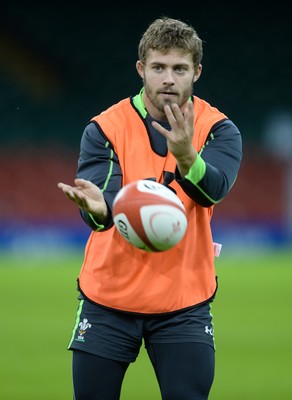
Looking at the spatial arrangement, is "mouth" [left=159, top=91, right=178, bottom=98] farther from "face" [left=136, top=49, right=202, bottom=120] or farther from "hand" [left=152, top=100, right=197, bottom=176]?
"hand" [left=152, top=100, right=197, bottom=176]

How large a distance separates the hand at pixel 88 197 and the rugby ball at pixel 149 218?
0.11m

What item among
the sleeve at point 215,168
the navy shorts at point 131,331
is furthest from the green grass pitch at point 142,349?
the sleeve at point 215,168

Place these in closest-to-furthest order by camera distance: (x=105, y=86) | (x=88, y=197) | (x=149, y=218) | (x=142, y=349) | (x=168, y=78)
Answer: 1. (x=149, y=218)
2. (x=88, y=197)
3. (x=168, y=78)
4. (x=142, y=349)
5. (x=105, y=86)

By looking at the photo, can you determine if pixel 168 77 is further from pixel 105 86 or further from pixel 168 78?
pixel 105 86

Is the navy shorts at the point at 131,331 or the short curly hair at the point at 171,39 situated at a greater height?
the short curly hair at the point at 171,39

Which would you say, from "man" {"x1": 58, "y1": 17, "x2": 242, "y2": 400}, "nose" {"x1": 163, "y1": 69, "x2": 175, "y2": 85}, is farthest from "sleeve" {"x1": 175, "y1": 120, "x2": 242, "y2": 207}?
"nose" {"x1": 163, "y1": 69, "x2": 175, "y2": 85}

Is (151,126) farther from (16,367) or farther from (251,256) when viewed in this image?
(251,256)

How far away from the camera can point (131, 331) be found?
4516 millimetres

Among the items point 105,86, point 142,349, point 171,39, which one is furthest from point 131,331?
point 105,86

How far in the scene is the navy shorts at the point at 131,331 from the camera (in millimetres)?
4488

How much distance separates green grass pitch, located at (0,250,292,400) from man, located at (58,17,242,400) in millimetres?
2941

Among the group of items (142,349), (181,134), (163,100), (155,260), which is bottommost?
(142,349)

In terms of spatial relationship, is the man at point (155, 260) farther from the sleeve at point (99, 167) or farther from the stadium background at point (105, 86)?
the stadium background at point (105, 86)

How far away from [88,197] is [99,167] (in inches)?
10.6
